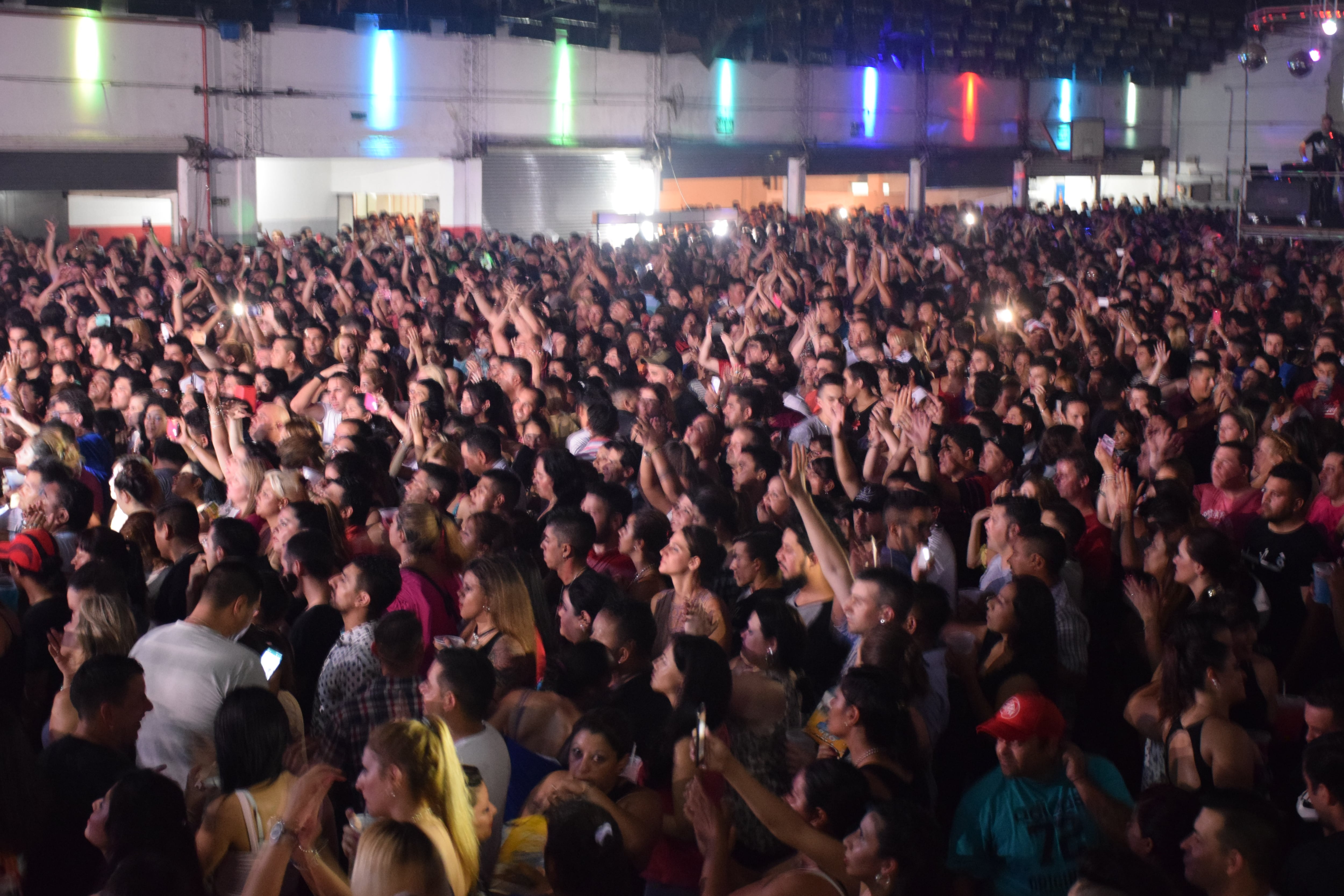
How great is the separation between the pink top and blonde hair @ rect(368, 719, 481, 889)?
144 cm

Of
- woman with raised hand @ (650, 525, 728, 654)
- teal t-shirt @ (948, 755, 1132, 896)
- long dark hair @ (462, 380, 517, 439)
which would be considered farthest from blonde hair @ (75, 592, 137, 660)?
long dark hair @ (462, 380, 517, 439)

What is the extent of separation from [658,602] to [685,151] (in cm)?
2418

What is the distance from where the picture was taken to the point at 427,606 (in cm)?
473

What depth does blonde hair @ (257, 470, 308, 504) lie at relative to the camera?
18.1 ft

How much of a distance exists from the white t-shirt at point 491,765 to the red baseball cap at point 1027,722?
1305 millimetres

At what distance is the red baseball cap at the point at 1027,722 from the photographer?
337cm

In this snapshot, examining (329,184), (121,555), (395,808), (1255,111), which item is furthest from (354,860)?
(1255,111)

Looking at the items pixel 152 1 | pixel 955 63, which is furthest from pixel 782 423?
pixel 955 63

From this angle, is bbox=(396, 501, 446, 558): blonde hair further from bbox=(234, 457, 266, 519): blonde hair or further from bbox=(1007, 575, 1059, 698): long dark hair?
bbox=(1007, 575, 1059, 698): long dark hair

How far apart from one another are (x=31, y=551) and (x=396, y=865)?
112 inches

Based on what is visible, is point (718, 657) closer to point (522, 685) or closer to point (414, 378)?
point (522, 685)

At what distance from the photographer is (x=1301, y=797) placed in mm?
3607

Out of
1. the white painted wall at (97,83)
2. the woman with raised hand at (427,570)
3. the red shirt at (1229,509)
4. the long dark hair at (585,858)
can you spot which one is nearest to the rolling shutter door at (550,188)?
the white painted wall at (97,83)

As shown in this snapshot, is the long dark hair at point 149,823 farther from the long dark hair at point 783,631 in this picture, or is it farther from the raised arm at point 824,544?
the raised arm at point 824,544
